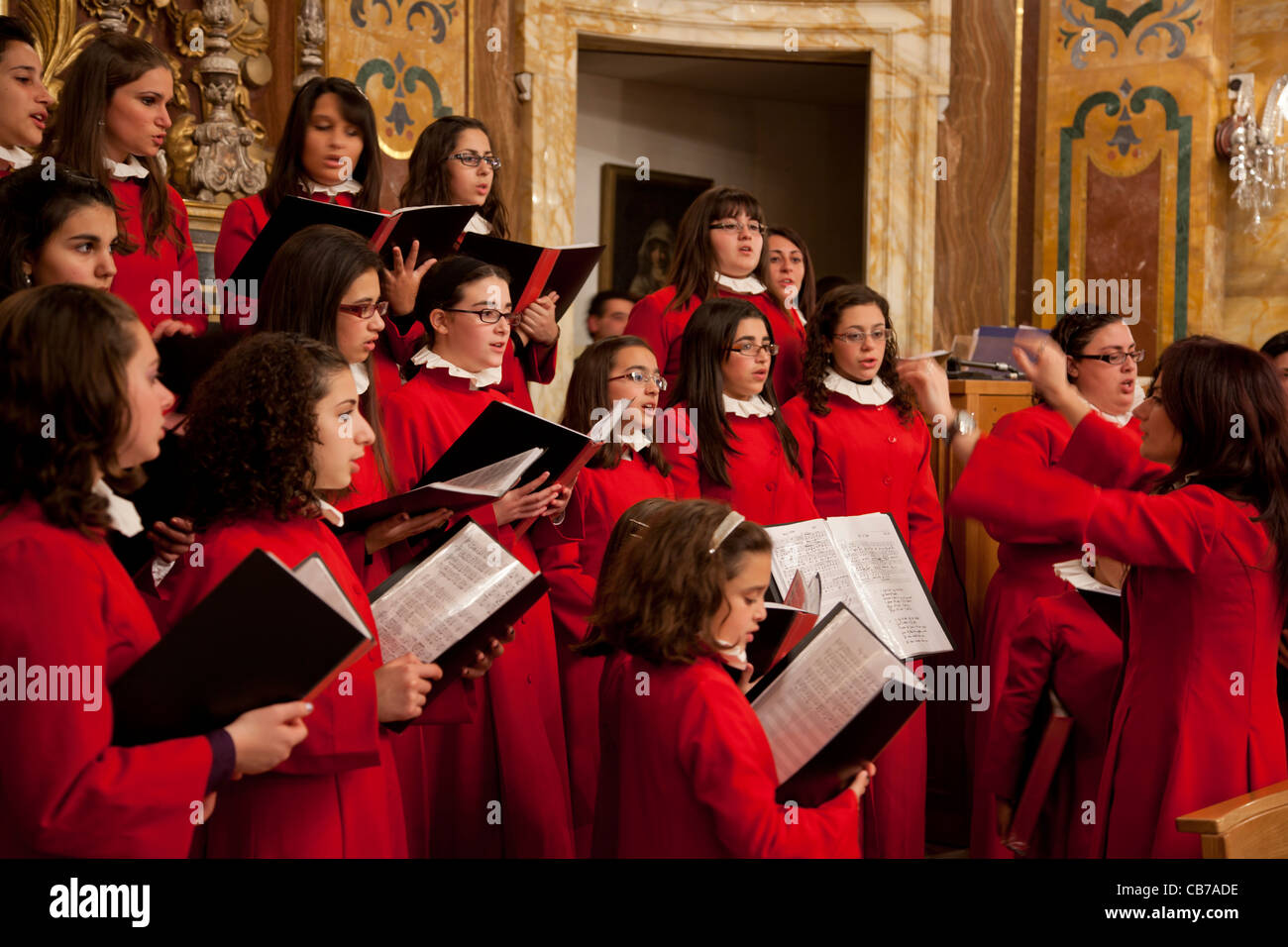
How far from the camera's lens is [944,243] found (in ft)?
22.2

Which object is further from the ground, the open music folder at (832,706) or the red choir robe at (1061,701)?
the open music folder at (832,706)

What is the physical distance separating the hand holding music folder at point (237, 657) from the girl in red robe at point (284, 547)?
266 mm

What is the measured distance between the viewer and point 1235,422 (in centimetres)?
251

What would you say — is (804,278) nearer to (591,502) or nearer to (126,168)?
(591,502)

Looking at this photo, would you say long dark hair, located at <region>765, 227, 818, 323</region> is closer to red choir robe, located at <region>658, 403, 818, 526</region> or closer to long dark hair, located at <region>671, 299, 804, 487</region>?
long dark hair, located at <region>671, 299, 804, 487</region>

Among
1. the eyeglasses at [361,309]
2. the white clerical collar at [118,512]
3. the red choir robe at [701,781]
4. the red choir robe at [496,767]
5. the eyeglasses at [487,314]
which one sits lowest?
the red choir robe at [496,767]

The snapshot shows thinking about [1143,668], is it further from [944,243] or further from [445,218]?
[944,243]

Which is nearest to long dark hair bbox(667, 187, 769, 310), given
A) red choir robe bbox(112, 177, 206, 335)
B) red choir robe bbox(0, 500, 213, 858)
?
red choir robe bbox(112, 177, 206, 335)

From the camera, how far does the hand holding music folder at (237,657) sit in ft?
5.26

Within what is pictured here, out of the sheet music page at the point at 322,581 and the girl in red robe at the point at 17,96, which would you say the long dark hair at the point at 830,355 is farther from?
the sheet music page at the point at 322,581

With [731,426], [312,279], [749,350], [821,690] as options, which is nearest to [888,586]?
[731,426]

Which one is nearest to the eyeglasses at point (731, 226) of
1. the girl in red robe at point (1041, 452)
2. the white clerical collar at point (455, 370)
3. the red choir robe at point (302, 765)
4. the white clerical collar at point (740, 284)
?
the white clerical collar at point (740, 284)

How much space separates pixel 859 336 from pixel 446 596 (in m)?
2.07
